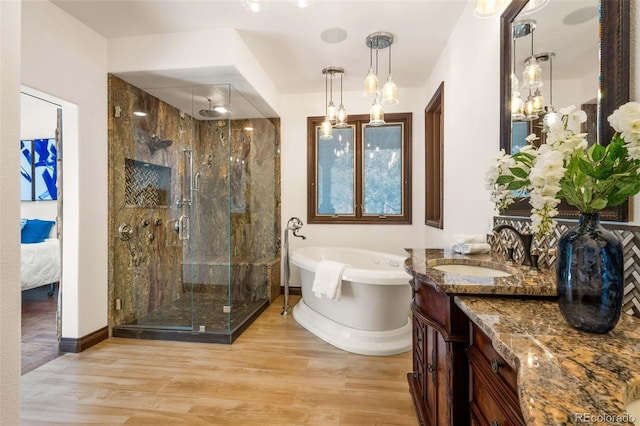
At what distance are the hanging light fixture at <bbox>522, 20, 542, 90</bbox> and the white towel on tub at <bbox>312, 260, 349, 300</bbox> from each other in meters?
1.83

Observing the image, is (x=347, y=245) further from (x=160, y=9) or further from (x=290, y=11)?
(x=160, y=9)

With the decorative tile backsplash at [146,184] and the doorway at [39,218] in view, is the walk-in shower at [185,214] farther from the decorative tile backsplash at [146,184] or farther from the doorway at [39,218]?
the doorway at [39,218]

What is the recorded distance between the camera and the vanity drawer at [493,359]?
795 mm

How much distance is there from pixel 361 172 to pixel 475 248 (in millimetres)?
2481

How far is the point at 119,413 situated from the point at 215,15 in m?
2.86

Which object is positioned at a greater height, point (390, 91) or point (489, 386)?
point (390, 91)

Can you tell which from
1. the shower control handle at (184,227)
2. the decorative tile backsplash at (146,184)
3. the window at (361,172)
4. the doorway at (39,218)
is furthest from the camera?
the window at (361,172)

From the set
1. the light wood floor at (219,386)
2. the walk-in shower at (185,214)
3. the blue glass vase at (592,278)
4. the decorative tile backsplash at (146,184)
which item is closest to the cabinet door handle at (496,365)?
the blue glass vase at (592,278)

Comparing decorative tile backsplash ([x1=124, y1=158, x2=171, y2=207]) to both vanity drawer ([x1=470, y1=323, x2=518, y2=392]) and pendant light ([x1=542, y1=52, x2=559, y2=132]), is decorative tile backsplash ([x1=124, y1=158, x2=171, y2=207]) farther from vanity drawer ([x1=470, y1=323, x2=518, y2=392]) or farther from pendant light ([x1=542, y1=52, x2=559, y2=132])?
pendant light ([x1=542, y1=52, x2=559, y2=132])

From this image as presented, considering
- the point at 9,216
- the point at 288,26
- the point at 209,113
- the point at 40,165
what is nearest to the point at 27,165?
the point at 40,165

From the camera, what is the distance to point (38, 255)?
379cm

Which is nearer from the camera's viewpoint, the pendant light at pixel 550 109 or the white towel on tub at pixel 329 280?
the pendant light at pixel 550 109

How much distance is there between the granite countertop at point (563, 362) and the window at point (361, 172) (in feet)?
10.3

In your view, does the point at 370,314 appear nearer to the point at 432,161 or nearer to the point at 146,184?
the point at 432,161
